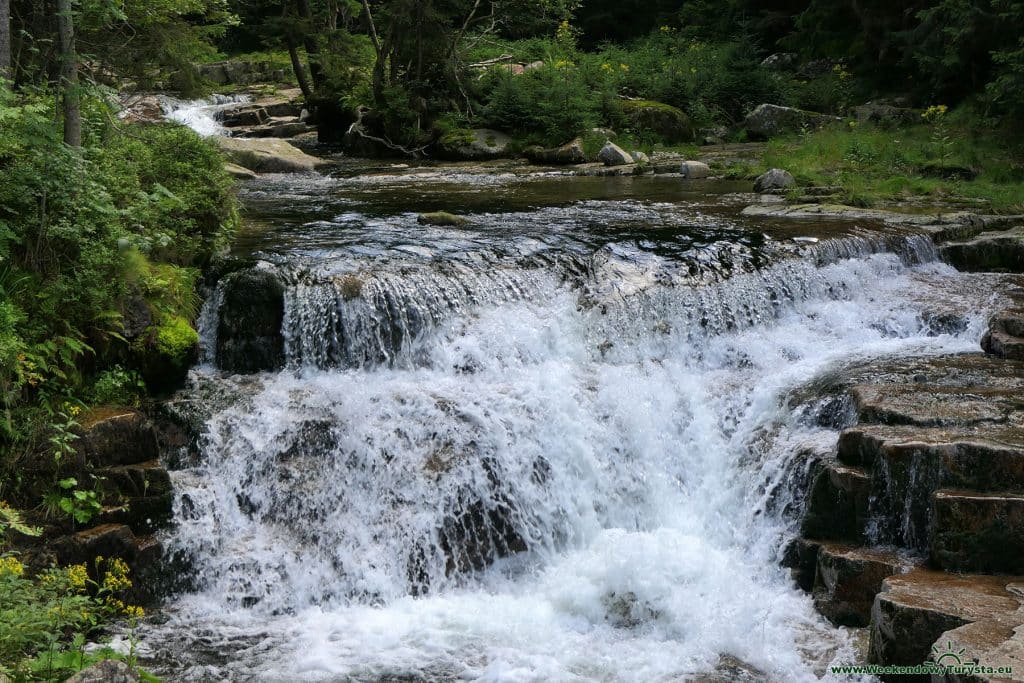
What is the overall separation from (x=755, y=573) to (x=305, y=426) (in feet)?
13.7

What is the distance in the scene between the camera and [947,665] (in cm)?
478

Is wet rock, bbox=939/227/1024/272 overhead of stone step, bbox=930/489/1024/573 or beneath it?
overhead

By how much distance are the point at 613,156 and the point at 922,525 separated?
1440 centimetres

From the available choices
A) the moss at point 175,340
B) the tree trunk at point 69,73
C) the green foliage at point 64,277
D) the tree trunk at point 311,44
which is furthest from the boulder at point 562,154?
the tree trunk at point 69,73

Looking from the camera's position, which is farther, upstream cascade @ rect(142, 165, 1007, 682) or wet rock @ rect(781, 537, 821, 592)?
wet rock @ rect(781, 537, 821, 592)

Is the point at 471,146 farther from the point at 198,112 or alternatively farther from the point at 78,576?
the point at 78,576

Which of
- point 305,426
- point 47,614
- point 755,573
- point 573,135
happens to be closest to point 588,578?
point 755,573

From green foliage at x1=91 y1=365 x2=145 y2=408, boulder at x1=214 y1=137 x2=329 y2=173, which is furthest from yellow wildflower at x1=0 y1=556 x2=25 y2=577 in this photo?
boulder at x1=214 y1=137 x2=329 y2=173

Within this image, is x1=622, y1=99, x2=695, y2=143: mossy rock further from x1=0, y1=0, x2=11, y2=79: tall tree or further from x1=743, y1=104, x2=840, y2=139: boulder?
x1=0, y1=0, x2=11, y2=79: tall tree

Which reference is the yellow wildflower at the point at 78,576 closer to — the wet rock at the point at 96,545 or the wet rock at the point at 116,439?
the wet rock at the point at 96,545

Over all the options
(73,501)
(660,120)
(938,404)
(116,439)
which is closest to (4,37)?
(116,439)

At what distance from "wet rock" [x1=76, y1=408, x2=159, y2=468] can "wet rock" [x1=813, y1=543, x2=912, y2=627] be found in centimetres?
551

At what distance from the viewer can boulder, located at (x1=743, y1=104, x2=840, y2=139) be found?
22891mm

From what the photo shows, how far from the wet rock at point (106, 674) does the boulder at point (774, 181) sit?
1377 cm
